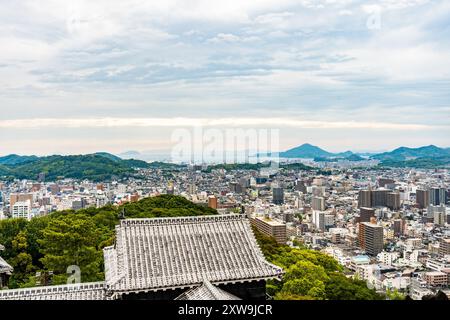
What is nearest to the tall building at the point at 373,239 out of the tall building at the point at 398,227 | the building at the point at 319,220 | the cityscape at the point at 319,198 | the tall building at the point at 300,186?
the cityscape at the point at 319,198

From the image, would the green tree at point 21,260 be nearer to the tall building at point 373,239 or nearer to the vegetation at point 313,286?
the vegetation at point 313,286

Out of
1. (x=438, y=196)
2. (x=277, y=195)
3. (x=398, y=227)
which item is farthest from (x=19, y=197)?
(x=438, y=196)

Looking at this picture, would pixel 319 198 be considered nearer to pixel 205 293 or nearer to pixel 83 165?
pixel 83 165

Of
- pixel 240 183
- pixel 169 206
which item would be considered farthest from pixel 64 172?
pixel 169 206

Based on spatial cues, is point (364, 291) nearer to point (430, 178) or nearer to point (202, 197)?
point (202, 197)

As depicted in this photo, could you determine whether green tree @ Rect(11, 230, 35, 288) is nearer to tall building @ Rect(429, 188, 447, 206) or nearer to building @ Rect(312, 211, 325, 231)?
building @ Rect(312, 211, 325, 231)
